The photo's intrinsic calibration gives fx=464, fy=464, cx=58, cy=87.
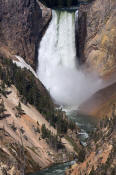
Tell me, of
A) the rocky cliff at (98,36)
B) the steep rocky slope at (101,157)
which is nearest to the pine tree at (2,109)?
the steep rocky slope at (101,157)

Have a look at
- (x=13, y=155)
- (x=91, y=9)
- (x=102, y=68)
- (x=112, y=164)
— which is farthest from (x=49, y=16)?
(x=112, y=164)

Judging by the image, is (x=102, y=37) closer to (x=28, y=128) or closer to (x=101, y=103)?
(x=101, y=103)

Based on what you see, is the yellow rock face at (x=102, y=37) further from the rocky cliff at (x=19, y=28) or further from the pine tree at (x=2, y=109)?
the pine tree at (x=2, y=109)

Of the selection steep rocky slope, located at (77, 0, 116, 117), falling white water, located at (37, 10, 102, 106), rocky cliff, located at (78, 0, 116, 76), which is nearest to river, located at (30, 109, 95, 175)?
steep rocky slope, located at (77, 0, 116, 117)

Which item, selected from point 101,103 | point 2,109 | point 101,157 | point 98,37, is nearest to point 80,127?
point 101,103

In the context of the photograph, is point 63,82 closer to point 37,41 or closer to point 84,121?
point 37,41

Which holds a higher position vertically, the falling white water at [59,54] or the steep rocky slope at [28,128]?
the falling white water at [59,54]

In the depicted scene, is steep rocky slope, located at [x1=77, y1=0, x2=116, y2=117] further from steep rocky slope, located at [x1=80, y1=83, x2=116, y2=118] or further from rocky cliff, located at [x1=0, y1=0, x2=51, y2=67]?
rocky cliff, located at [x1=0, y1=0, x2=51, y2=67]
